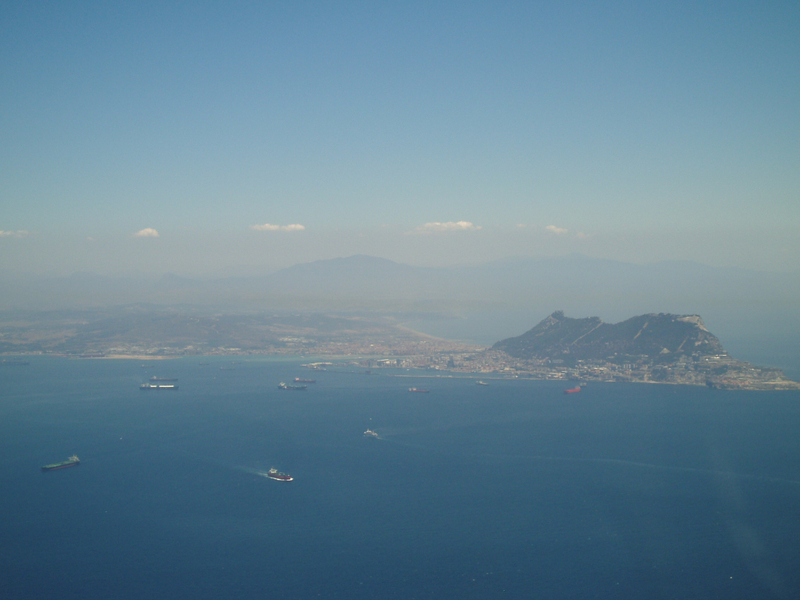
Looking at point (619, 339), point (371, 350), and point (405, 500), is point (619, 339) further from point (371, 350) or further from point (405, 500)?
point (405, 500)

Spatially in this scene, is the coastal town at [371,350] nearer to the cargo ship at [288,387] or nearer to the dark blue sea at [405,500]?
the dark blue sea at [405,500]

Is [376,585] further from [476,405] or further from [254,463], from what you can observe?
[476,405]

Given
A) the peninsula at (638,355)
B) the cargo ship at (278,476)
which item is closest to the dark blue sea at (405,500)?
the cargo ship at (278,476)

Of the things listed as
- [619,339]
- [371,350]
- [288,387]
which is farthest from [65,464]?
[371,350]

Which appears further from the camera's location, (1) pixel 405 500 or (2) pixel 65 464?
(2) pixel 65 464

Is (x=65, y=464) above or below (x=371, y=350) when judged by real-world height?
below

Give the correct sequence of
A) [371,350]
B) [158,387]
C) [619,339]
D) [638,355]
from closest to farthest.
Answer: [158,387] → [638,355] → [619,339] → [371,350]

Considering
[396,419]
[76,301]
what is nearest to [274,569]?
[396,419]
